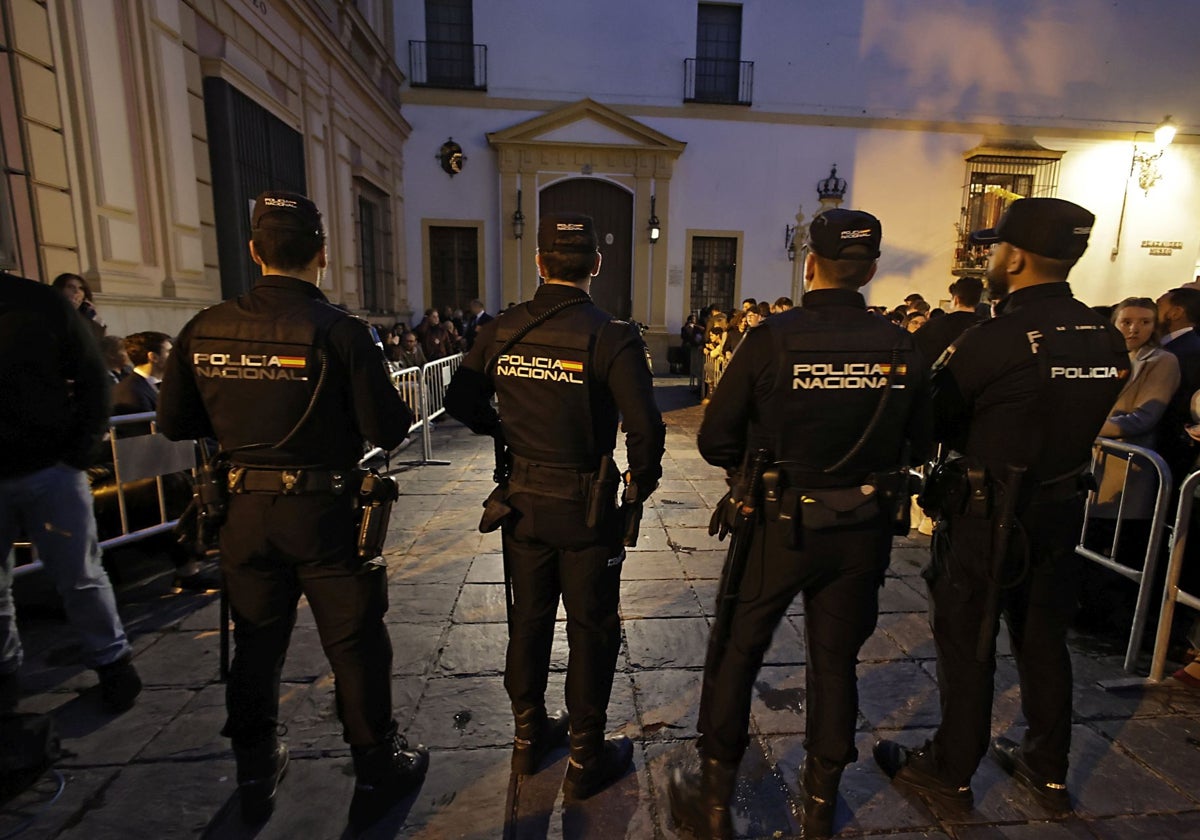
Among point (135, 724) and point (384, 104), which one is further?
point (384, 104)

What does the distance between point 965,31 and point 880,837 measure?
1830cm

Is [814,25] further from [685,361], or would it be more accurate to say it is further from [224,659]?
[224,659]

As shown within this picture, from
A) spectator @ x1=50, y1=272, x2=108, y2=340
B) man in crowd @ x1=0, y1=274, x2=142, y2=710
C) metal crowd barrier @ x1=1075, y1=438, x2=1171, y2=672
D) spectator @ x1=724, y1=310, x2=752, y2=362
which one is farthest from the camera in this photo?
spectator @ x1=724, y1=310, x2=752, y2=362

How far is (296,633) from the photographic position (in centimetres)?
315

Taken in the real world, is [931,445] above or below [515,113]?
below

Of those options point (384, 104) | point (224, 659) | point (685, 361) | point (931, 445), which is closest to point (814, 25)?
point (685, 361)

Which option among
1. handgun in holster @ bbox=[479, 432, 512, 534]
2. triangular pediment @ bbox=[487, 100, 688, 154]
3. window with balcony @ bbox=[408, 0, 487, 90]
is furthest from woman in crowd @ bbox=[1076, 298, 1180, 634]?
window with balcony @ bbox=[408, 0, 487, 90]

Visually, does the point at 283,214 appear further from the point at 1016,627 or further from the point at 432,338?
the point at 432,338

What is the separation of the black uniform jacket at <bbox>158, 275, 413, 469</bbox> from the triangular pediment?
13.4m

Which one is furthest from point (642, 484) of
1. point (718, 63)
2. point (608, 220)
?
point (718, 63)

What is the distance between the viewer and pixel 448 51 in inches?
556

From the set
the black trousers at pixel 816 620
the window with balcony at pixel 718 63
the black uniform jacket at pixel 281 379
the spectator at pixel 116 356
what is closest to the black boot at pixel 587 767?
the black trousers at pixel 816 620

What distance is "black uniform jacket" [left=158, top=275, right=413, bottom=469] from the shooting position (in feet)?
6.13

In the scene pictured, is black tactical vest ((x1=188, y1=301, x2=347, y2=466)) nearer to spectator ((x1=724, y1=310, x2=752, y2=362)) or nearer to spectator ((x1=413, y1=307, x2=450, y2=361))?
spectator ((x1=724, y1=310, x2=752, y2=362))
